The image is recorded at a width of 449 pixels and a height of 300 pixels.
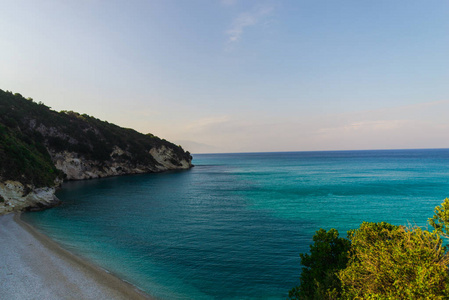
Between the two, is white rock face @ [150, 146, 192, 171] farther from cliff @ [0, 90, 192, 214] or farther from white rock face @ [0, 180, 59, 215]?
white rock face @ [0, 180, 59, 215]

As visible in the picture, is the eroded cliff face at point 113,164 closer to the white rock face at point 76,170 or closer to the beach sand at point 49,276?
the white rock face at point 76,170

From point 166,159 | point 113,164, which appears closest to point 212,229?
point 113,164

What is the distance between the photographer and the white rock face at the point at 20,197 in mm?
34094

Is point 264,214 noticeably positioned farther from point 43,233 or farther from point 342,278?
point 43,233

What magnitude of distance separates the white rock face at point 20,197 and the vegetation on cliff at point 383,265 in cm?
4290

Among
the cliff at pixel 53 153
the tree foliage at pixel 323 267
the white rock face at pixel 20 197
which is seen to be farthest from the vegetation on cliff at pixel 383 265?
the cliff at pixel 53 153

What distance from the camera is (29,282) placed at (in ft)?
53.5

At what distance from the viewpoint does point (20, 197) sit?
36.4 m

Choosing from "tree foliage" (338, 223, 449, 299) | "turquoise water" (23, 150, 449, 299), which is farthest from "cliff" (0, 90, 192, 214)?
"tree foliage" (338, 223, 449, 299)

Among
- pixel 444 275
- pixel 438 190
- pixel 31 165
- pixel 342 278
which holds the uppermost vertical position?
pixel 31 165

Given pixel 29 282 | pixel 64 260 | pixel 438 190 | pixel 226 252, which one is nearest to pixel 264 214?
pixel 226 252

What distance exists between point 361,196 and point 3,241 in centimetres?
6075

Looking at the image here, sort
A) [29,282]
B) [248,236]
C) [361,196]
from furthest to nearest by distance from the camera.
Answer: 1. [361,196]
2. [248,236]
3. [29,282]

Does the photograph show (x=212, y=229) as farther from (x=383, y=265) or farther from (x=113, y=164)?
(x=113, y=164)
